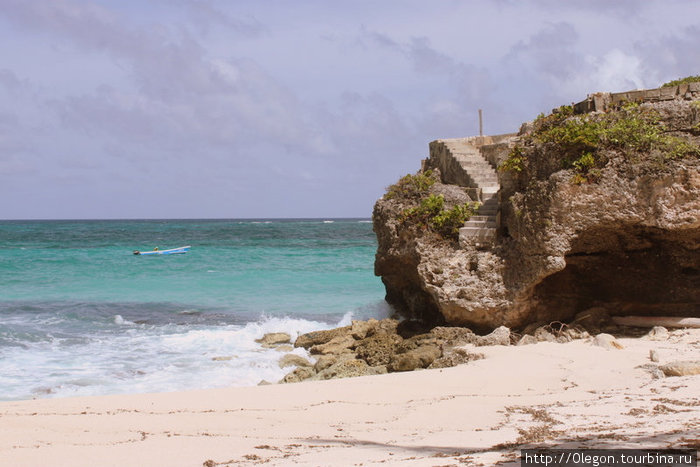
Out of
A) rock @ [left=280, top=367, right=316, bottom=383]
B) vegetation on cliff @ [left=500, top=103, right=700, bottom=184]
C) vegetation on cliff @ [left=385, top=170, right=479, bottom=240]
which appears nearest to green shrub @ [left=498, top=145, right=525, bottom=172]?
vegetation on cliff @ [left=500, top=103, right=700, bottom=184]

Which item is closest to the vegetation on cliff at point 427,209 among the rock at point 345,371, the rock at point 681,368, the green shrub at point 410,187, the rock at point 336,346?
the green shrub at point 410,187

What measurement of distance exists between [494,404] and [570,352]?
8.99ft

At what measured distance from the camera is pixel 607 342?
924cm

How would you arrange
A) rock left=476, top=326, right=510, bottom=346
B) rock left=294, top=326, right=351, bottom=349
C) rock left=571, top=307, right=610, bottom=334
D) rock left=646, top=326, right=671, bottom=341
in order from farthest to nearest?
1. rock left=294, top=326, right=351, bottom=349
2. rock left=571, top=307, right=610, bottom=334
3. rock left=476, top=326, right=510, bottom=346
4. rock left=646, top=326, right=671, bottom=341

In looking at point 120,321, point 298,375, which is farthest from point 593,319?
point 120,321

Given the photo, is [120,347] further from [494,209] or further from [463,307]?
[494,209]

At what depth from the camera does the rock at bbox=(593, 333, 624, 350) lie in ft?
29.9

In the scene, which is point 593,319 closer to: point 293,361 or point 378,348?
point 378,348

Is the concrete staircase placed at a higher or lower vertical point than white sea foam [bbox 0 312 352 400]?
higher

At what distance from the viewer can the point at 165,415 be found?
697 centimetres

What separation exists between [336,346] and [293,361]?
3.39 feet

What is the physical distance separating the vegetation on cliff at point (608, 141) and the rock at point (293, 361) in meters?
5.53

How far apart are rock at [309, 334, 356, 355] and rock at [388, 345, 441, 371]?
2092 mm

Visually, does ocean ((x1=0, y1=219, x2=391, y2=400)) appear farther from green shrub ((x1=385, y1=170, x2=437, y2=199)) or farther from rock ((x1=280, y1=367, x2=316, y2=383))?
green shrub ((x1=385, y1=170, x2=437, y2=199))
